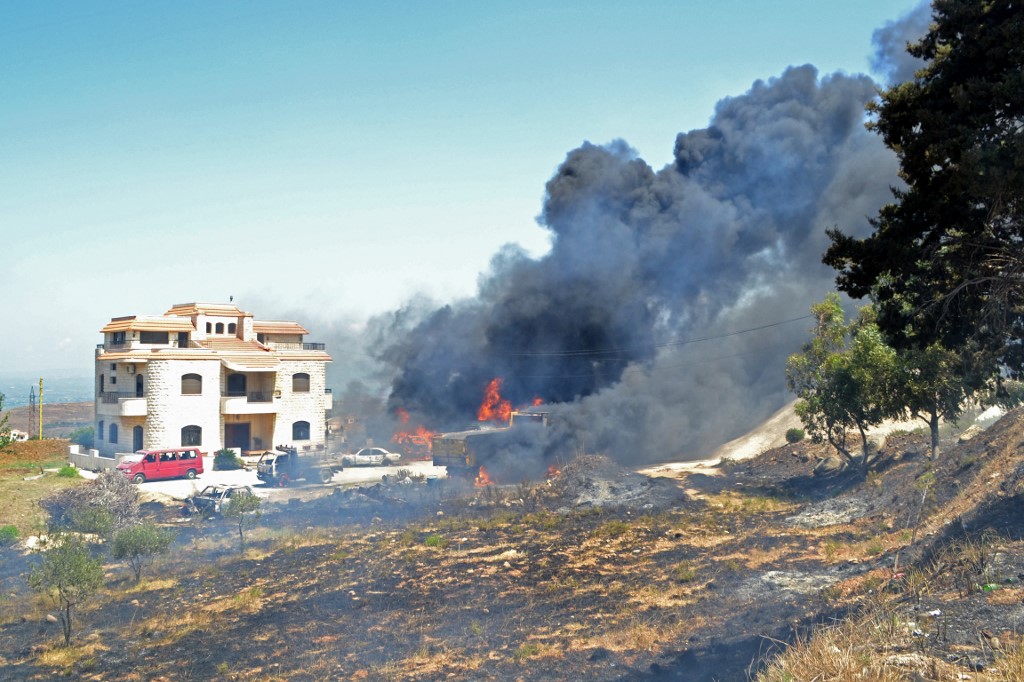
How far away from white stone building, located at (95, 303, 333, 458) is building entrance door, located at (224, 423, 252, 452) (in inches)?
2.2

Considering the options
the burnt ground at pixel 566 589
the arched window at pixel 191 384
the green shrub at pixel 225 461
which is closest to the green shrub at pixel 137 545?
the burnt ground at pixel 566 589

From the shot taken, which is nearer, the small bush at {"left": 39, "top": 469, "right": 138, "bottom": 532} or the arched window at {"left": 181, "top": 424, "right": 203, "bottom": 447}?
the small bush at {"left": 39, "top": 469, "right": 138, "bottom": 532}

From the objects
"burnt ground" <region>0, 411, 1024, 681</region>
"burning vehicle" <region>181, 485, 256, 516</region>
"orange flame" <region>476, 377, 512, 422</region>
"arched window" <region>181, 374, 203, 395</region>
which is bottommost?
"burnt ground" <region>0, 411, 1024, 681</region>

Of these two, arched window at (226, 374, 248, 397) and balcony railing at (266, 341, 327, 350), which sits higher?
balcony railing at (266, 341, 327, 350)

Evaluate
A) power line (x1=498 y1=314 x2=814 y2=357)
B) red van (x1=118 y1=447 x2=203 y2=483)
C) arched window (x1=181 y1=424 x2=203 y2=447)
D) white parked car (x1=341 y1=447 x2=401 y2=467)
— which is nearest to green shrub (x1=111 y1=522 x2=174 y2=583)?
red van (x1=118 y1=447 x2=203 y2=483)

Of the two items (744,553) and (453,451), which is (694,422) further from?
(744,553)

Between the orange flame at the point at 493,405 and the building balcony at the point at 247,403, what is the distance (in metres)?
13.4

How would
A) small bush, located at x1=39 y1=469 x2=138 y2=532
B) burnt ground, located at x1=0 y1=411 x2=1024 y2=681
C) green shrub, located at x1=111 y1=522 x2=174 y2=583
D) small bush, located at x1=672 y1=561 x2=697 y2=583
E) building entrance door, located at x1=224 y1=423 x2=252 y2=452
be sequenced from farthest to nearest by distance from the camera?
building entrance door, located at x1=224 y1=423 x2=252 y2=452
small bush, located at x1=39 y1=469 x2=138 y2=532
green shrub, located at x1=111 y1=522 x2=174 y2=583
small bush, located at x1=672 y1=561 x2=697 y2=583
burnt ground, located at x1=0 y1=411 x2=1024 y2=681

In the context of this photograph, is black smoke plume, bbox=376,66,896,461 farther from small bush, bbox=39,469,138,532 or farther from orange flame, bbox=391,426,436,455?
small bush, bbox=39,469,138,532

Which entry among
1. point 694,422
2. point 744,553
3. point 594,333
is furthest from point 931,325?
point 594,333

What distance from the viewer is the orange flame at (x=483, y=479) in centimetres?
3668

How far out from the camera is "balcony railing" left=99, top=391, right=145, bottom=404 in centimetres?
3947

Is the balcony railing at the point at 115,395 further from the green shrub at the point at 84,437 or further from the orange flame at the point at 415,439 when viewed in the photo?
the orange flame at the point at 415,439

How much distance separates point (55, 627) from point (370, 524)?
11815mm
